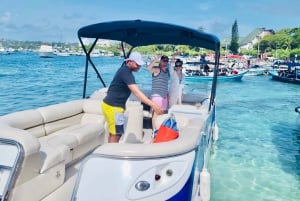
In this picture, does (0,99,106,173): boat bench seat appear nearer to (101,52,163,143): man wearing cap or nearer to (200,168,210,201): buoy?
(101,52,163,143): man wearing cap

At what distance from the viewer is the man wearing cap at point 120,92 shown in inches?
136

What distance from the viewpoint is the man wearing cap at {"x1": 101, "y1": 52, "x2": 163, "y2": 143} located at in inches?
136

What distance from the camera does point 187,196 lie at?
2566mm

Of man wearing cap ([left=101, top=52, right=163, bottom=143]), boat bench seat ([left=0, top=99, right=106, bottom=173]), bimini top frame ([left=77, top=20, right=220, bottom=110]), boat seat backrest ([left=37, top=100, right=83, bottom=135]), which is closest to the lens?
boat bench seat ([left=0, top=99, right=106, bottom=173])

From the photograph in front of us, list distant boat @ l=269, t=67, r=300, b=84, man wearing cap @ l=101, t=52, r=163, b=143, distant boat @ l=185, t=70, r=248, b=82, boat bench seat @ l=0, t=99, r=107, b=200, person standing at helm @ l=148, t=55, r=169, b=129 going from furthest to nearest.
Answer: distant boat @ l=269, t=67, r=300, b=84 → distant boat @ l=185, t=70, r=248, b=82 → person standing at helm @ l=148, t=55, r=169, b=129 → man wearing cap @ l=101, t=52, r=163, b=143 → boat bench seat @ l=0, t=99, r=107, b=200

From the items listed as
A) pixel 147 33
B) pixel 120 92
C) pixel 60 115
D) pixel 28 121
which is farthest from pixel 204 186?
pixel 147 33

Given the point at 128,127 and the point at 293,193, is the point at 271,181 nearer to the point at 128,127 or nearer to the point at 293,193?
the point at 293,193

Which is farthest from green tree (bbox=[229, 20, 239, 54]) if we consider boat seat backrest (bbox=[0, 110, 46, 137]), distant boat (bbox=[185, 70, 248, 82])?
boat seat backrest (bbox=[0, 110, 46, 137])

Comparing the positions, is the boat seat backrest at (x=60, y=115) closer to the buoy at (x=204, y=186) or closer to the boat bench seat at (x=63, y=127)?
the boat bench seat at (x=63, y=127)

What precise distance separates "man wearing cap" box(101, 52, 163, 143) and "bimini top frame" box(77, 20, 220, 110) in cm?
135

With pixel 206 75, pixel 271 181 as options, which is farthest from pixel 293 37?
pixel 271 181

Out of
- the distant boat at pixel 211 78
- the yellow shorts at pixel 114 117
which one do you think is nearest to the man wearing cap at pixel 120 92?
the yellow shorts at pixel 114 117

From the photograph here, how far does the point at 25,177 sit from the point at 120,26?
3.12 metres

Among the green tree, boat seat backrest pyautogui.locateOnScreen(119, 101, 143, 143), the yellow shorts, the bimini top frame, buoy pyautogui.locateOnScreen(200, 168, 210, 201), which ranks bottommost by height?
buoy pyautogui.locateOnScreen(200, 168, 210, 201)
